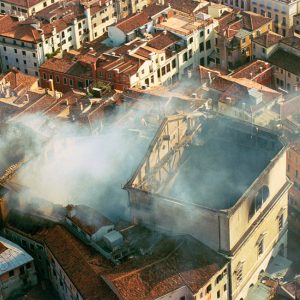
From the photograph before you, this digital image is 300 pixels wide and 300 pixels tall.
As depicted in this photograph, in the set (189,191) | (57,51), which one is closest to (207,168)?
(189,191)

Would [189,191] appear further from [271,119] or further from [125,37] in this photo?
[125,37]

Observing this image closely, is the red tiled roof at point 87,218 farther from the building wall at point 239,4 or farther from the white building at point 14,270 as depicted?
the building wall at point 239,4

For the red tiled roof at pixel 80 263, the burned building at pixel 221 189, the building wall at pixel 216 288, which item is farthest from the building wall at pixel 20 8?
the building wall at pixel 216 288

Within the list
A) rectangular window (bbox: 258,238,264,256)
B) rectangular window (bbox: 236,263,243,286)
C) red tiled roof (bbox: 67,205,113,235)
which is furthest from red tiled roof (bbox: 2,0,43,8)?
rectangular window (bbox: 236,263,243,286)

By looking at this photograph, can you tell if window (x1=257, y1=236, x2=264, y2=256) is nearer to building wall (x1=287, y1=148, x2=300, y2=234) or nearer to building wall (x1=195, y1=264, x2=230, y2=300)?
building wall (x1=195, y1=264, x2=230, y2=300)

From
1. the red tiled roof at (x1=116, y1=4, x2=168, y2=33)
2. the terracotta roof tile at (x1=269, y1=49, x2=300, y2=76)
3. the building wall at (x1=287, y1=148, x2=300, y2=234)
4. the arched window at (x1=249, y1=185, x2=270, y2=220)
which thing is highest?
the arched window at (x1=249, y1=185, x2=270, y2=220)

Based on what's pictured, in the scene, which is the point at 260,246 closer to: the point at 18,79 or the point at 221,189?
the point at 221,189

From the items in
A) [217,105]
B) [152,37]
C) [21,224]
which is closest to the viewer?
[21,224]

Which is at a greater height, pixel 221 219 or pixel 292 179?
pixel 221 219

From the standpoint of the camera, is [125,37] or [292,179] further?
[125,37]
